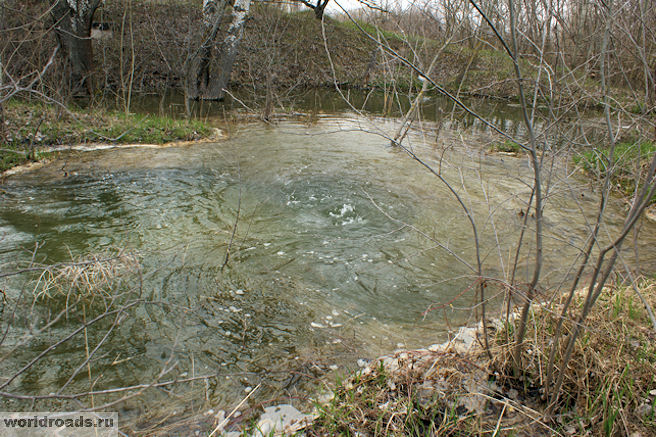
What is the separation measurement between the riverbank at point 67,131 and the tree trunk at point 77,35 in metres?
1.99

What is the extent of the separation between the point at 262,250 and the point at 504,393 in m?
3.21

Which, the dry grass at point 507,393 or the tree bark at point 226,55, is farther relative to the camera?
the tree bark at point 226,55

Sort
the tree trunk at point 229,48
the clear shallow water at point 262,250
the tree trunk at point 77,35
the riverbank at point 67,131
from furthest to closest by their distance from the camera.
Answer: the tree trunk at point 229,48, the tree trunk at point 77,35, the riverbank at point 67,131, the clear shallow water at point 262,250

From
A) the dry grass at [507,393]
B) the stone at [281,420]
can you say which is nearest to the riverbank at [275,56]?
the dry grass at [507,393]

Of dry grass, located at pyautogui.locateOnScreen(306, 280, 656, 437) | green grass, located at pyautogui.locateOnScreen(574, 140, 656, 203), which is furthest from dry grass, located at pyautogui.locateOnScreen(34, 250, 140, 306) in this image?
green grass, located at pyautogui.locateOnScreen(574, 140, 656, 203)

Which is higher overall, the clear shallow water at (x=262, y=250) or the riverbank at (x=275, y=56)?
the riverbank at (x=275, y=56)

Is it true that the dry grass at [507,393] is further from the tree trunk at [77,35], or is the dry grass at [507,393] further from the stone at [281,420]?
the tree trunk at [77,35]

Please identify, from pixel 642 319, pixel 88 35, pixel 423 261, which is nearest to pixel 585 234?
pixel 423 261

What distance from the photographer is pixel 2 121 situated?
7.55 m

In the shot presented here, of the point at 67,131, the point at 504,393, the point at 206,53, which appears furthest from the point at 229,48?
the point at 504,393

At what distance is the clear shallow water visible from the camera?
339 centimetres

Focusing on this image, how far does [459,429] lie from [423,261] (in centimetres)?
288

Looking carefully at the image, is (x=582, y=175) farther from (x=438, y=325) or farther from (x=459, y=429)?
(x=459, y=429)

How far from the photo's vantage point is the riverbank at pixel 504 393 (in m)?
2.47
